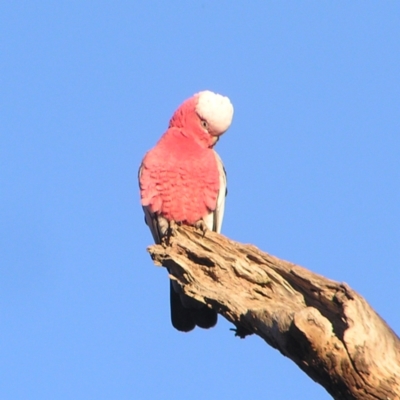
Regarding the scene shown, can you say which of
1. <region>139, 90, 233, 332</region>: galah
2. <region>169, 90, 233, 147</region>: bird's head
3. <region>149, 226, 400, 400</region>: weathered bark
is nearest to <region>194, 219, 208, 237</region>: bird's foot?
<region>139, 90, 233, 332</region>: galah

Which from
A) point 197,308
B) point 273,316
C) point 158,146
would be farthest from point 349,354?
point 158,146

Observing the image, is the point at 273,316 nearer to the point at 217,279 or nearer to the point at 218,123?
the point at 217,279

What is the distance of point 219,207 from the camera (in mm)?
7695

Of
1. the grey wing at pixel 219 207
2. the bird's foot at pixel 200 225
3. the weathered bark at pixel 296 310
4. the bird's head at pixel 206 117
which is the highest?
the bird's head at pixel 206 117

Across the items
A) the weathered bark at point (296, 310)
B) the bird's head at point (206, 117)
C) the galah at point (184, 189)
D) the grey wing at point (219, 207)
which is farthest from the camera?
the bird's head at point (206, 117)

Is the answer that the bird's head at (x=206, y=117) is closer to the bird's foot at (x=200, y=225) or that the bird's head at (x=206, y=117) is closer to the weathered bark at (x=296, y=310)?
the bird's foot at (x=200, y=225)

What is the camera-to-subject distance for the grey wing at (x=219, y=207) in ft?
24.9

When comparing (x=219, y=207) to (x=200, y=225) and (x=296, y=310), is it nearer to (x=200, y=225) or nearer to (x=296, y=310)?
(x=200, y=225)

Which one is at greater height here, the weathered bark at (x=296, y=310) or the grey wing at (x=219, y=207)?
the grey wing at (x=219, y=207)

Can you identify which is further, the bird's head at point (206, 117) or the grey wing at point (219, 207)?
the bird's head at point (206, 117)

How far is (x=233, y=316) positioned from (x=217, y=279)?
426 mm

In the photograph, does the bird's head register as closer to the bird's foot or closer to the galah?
the galah

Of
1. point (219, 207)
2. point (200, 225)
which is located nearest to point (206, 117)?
point (219, 207)

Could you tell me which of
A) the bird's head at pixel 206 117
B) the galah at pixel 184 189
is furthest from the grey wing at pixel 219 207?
the bird's head at pixel 206 117
